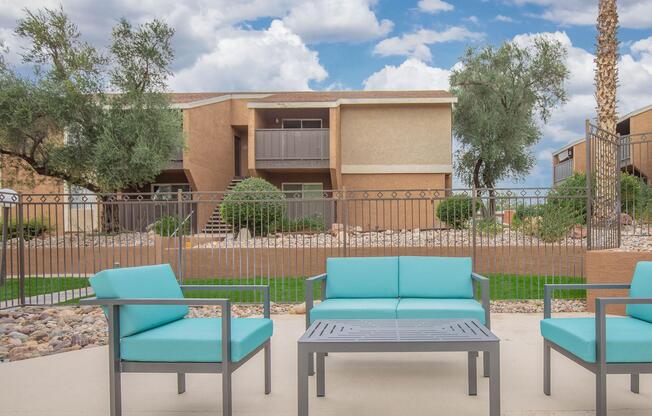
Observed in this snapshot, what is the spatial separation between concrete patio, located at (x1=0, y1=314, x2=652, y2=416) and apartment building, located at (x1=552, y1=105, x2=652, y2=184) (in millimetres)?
14123

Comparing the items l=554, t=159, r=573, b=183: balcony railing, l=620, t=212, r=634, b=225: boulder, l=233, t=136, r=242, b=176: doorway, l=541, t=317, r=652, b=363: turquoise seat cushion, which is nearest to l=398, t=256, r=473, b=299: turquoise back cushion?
l=541, t=317, r=652, b=363: turquoise seat cushion

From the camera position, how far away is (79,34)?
1605cm

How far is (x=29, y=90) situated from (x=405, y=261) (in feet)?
44.0

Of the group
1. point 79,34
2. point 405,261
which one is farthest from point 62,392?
point 79,34

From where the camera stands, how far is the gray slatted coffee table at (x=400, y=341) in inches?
134

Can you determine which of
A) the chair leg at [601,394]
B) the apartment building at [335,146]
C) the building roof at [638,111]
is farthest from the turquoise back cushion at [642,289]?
the building roof at [638,111]

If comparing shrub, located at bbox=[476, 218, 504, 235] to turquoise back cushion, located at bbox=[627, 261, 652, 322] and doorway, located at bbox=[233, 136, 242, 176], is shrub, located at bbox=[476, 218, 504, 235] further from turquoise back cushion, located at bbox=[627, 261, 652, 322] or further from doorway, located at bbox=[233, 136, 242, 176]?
doorway, located at bbox=[233, 136, 242, 176]

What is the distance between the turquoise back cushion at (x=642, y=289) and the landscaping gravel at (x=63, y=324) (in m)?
4.58

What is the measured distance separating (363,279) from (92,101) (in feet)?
41.4

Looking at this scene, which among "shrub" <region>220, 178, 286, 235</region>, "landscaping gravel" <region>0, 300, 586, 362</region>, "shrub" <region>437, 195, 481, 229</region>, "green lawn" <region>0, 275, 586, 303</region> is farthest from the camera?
"shrub" <region>220, 178, 286, 235</region>

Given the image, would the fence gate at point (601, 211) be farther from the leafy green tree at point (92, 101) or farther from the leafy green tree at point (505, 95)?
the leafy green tree at point (505, 95)

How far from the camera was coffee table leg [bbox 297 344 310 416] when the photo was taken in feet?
11.0

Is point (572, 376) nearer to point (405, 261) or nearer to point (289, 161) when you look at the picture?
point (405, 261)

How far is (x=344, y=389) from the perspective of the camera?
14.7ft
